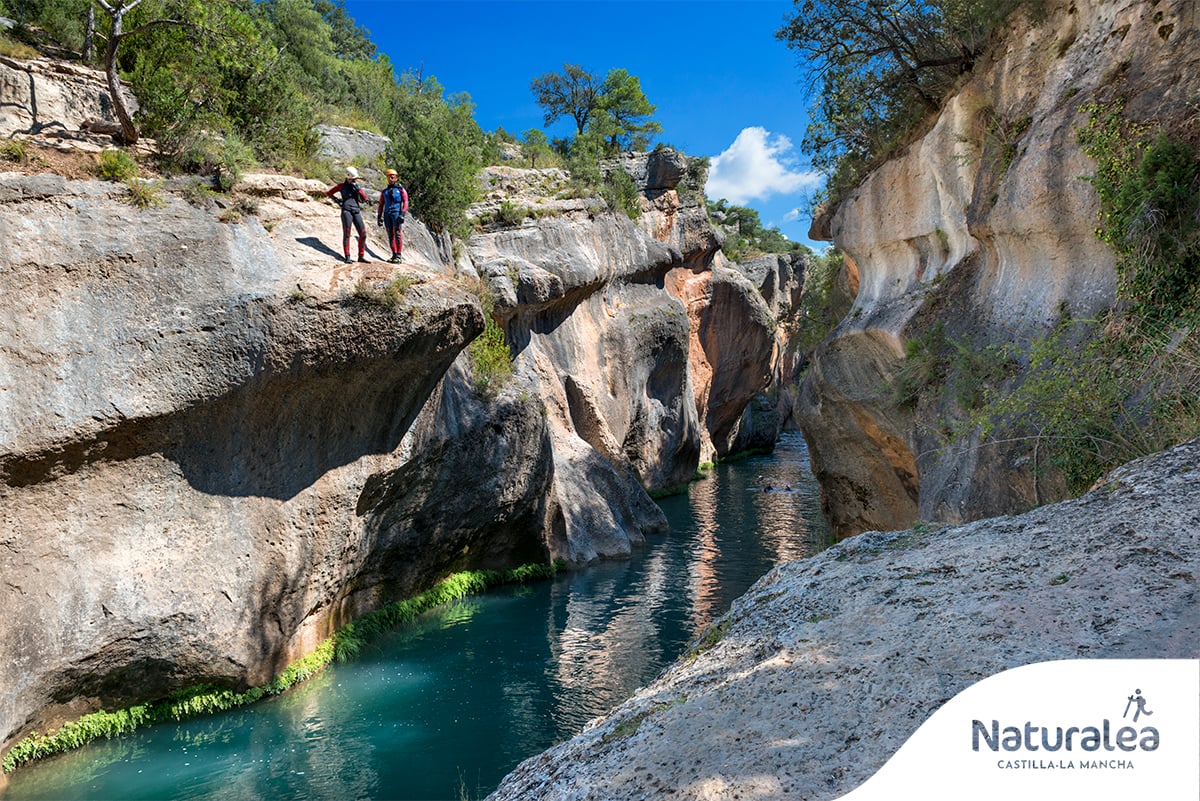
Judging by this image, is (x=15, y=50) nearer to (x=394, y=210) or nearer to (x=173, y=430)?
(x=394, y=210)

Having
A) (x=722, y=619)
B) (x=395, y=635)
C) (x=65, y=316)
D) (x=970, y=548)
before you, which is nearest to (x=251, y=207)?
(x=65, y=316)

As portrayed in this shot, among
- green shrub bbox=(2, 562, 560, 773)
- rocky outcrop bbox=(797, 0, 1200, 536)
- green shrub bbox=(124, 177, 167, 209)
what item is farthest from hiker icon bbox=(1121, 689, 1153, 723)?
green shrub bbox=(124, 177, 167, 209)

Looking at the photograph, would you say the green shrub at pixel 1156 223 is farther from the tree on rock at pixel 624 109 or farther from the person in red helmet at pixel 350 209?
the tree on rock at pixel 624 109

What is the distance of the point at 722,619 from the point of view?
5.40 m

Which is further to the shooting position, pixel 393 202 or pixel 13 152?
pixel 393 202

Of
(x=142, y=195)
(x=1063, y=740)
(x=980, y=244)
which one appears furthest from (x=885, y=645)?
(x=142, y=195)

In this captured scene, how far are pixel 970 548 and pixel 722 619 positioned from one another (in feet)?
5.50

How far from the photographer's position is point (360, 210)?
41.9 feet

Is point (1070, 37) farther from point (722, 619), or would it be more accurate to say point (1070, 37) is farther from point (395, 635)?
point (395, 635)

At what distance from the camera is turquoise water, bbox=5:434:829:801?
9.29 m

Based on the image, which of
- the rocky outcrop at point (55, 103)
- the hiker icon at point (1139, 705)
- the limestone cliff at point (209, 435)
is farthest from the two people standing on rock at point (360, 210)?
the hiker icon at point (1139, 705)

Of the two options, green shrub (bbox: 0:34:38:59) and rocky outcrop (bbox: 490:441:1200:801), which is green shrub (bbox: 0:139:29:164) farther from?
rocky outcrop (bbox: 490:441:1200:801)

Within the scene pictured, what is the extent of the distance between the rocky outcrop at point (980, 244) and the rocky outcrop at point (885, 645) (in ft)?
9.76

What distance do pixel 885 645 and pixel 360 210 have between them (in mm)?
11239
